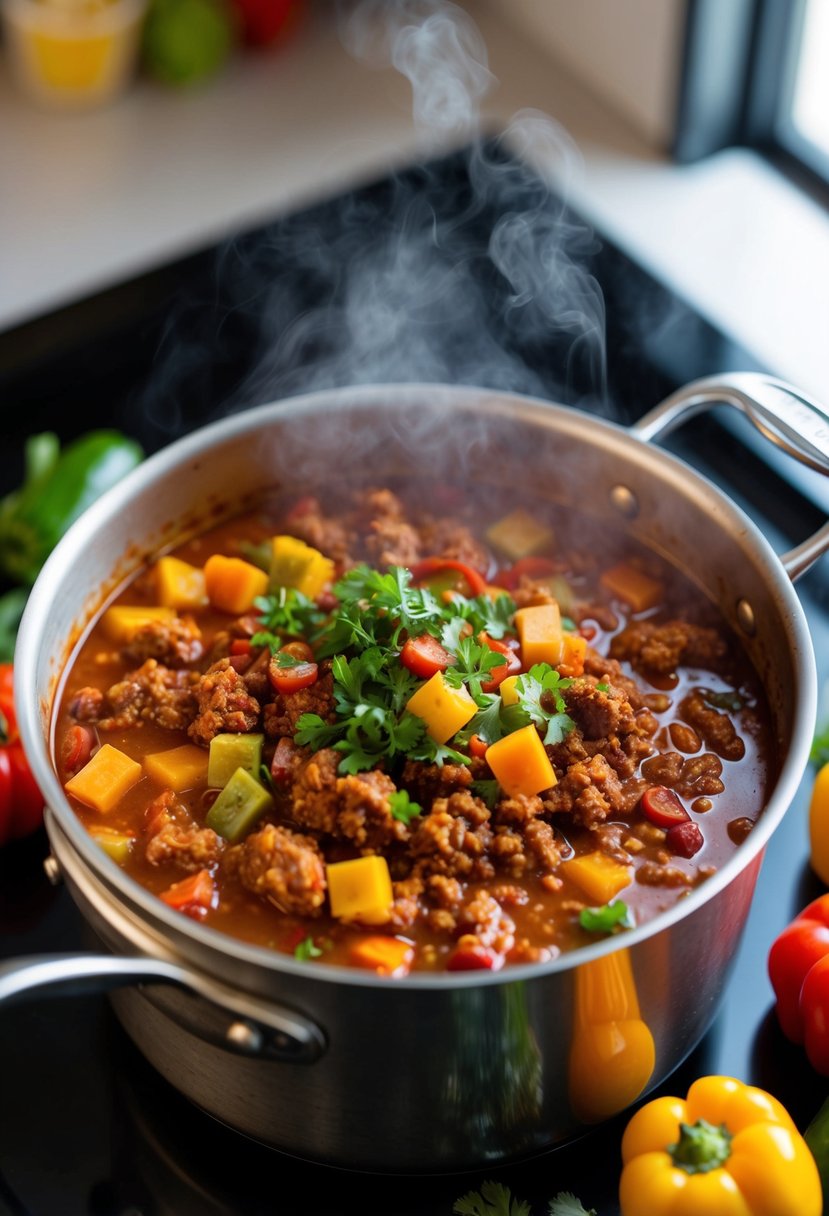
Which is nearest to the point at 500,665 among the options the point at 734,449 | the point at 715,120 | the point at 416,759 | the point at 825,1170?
the point at 416,759

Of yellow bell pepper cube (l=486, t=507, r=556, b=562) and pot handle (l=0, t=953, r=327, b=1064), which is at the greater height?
pot handle (l=0, t=953, r=327, b=1064)

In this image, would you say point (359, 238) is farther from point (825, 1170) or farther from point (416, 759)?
point (825, 1170)

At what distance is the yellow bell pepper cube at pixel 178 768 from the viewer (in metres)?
2.49

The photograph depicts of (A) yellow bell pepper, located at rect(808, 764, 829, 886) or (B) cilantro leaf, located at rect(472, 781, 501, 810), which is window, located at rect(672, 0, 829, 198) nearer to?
(A) yellow bell pepper, located at rect(808, 764, 829, 886)

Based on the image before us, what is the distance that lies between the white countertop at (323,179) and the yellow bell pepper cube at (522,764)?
162 cm

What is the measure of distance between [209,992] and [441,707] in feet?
2.04

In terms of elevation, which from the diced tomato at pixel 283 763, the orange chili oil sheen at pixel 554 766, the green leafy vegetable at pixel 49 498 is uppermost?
the diced tomato at pixel 283 763

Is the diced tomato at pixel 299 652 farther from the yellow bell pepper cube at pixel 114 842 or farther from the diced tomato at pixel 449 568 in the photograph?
the yellow bell pepper cube at pixel 114 842

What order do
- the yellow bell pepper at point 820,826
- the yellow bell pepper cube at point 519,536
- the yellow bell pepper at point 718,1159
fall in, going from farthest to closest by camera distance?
the yellow bell pepper cube at point 519,536, the yellow bell pepper at point 820,826, the yellow bell pepper at point 718,1159

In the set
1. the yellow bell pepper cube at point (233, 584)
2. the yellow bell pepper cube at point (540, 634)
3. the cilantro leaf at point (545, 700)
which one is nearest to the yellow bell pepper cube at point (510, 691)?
the cilantro leaf at point (545, 700)

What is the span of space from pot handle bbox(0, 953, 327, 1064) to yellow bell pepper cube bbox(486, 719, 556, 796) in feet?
1.91

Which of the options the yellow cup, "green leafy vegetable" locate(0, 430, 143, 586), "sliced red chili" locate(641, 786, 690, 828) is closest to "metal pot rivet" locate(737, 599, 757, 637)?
"sliced red chili" locate(641, 786, 690, 828)

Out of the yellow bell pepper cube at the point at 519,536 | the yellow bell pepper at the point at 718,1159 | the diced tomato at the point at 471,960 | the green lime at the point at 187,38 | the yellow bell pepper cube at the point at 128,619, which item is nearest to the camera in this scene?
the yellow bell pepper at the point at 718,1159

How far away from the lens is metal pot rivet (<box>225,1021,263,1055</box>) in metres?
1.93
